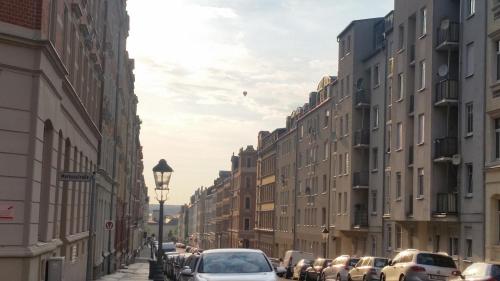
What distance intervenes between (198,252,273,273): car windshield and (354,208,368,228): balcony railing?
121ft

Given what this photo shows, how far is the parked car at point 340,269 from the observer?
36.2m

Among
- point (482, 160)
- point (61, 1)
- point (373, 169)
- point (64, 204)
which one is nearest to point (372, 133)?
point (373, 169)

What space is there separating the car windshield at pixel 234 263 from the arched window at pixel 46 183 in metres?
3.53

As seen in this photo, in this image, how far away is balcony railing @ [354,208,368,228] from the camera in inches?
2026

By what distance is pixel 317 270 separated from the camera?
42.8m

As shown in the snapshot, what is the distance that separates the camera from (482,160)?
33406 mm

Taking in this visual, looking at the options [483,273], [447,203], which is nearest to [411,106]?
[447,203]

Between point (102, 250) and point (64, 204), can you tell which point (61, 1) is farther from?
point (102, 250)

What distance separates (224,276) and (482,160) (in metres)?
22.2

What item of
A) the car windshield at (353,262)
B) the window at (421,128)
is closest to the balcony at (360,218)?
the window at (421,128)

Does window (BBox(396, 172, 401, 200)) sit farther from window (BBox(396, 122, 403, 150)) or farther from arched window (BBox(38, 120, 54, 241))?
arched window (BBox(38, 120, 54, 241))

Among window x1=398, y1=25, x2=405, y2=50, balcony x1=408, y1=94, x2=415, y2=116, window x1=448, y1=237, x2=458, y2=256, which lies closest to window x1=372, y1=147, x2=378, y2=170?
window x1=398, y1=25, x2=405, y2=50

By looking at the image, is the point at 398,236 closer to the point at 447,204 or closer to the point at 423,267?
the point at 447,204

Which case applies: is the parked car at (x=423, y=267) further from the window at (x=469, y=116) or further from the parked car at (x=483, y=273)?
the window at (x=469, y=116)
